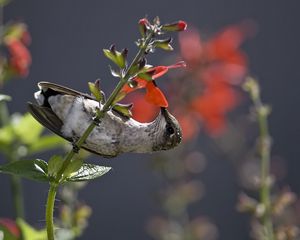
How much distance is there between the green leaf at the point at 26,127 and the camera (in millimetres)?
1487

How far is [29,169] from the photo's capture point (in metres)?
0.95

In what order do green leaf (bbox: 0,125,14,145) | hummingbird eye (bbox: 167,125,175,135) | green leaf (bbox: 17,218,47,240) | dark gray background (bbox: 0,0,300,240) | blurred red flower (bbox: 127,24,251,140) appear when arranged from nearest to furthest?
hummingbird eye (bbox: 167,125,175,135), green leaf (bbox: 17,218,47,240), green leaf (bbox: 0,125,14,145), blurred red flower (bbox: 127,24,251,140), dark gray background (bbox: 0,0,300,240)

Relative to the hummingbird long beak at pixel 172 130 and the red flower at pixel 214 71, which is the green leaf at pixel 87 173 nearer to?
the hummingbird long beak at pixel 172 130

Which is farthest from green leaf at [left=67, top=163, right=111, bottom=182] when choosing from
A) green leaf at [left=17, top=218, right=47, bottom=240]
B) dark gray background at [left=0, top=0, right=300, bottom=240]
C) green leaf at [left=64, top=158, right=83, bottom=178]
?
dark gray background at [left=0, top=0, right=300, bottom=240]

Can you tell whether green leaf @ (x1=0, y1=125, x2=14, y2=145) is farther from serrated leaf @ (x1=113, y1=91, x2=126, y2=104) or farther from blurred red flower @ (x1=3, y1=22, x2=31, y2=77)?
serrated leaf @ (x1=113, y1=91, x2=126, y2=104)

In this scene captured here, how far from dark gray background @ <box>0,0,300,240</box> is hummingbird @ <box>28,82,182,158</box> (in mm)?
→ 2982

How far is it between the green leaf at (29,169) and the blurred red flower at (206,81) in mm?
1125

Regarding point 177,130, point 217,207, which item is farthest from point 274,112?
point 177,130

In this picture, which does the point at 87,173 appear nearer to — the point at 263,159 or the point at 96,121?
the point at 96,121

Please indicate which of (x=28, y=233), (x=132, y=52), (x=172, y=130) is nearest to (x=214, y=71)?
(x=28, y=233)

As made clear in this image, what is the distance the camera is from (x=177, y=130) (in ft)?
3.19

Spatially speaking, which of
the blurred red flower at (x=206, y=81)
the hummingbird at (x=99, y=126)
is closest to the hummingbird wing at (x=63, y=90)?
the hummingbird at (x=99, y=126)

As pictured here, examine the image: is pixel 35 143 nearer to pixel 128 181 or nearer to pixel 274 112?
pixel 128 181

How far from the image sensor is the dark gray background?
4.15m
